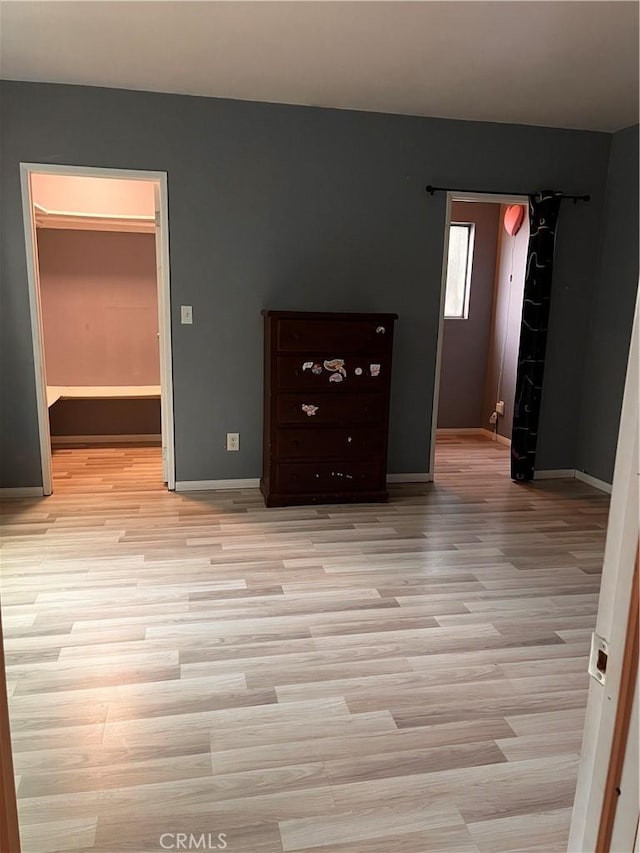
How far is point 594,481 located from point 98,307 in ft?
15.0

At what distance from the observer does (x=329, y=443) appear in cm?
389

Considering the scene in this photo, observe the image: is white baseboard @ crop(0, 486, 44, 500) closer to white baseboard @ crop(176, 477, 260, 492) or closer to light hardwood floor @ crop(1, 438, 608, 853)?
light hardwood floor @ crop(1, 438, 608, 853)

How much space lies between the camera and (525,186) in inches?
168

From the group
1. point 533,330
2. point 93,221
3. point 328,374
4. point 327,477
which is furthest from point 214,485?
point 93,221

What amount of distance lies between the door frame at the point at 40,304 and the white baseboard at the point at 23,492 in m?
0.04

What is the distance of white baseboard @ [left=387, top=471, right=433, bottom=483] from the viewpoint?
4500 mm

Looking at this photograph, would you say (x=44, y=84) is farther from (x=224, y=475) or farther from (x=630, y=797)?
(x=630, y=797)

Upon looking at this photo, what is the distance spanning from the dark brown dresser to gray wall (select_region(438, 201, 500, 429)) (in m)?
2.32

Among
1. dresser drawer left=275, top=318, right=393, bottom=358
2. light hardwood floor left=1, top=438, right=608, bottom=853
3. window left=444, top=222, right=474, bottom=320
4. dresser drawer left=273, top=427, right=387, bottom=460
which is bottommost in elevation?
light hardwood floor left=1, top=438, right=608, bottom=853

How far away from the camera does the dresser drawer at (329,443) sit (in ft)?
12.6

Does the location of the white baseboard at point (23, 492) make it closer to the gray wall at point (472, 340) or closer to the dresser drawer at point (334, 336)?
the dresser drawer at point (334, 336)

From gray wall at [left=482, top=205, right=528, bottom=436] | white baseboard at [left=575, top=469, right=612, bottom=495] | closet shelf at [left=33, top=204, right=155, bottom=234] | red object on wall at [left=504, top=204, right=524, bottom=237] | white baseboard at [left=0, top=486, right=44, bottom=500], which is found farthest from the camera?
gray wall at [left=482, top=205, right=528, bottom=436]

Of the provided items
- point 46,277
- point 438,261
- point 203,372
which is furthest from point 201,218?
A: point 46,277

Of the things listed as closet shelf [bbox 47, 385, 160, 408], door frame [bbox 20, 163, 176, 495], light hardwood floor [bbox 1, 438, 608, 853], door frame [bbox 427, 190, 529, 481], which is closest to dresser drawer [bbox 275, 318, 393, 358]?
door frame [bbox 427, 190, 529, 481]
